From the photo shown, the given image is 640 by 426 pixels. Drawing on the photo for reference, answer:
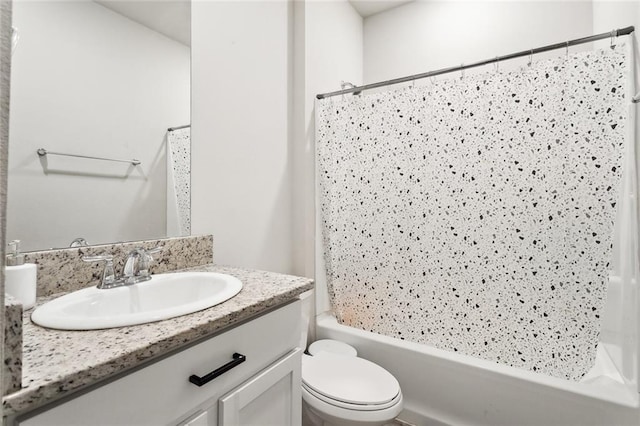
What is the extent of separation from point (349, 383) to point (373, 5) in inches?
105

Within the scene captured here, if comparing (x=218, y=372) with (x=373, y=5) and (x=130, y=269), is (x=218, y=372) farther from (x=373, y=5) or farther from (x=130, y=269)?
(x=373, y=5)

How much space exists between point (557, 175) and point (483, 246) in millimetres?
428

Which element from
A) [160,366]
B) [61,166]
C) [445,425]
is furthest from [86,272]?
[445,425]

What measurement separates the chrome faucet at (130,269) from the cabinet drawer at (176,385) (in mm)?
452

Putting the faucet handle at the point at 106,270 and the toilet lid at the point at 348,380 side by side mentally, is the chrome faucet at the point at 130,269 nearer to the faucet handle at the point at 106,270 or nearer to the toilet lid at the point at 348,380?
the faucet handle at the point at 106,270

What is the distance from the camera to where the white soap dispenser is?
78 cm

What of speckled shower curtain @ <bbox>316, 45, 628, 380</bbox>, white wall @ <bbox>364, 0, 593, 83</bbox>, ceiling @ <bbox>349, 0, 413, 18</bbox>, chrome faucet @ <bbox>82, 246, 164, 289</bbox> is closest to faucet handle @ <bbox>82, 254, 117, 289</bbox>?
chrome faucet @ <bbox>82, 246, 164, 289</bbox>

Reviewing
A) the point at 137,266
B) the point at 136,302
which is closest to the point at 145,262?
the point at 137,266

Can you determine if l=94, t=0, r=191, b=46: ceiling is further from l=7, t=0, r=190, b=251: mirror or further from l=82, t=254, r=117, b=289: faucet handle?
l=82, t=254, r=117, b=289: faucet handle

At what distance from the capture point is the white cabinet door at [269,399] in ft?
2.65

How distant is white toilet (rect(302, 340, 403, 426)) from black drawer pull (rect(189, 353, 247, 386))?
2.04 ft

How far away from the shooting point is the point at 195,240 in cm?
135

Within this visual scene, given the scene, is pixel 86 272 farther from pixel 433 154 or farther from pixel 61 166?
pixel 433 154

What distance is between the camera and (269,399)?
0.94m
